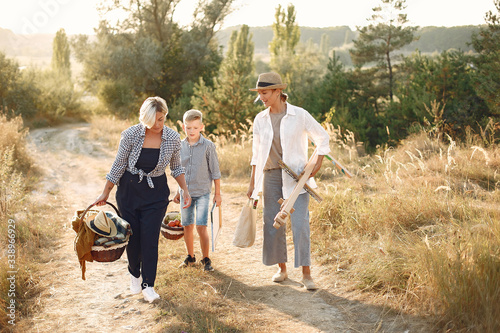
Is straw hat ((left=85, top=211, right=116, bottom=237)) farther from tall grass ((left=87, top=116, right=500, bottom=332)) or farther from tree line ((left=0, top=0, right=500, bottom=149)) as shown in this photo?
tree line ((left=0, top=0, right=500, bottom=149))

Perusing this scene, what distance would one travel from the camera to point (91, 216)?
4.19 m

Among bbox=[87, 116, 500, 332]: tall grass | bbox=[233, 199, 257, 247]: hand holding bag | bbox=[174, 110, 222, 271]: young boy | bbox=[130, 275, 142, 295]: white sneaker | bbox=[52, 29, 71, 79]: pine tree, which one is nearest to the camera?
bbox=[87, 116, 500, 332]: tall grass

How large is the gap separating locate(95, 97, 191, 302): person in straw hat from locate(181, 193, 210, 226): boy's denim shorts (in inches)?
24.5

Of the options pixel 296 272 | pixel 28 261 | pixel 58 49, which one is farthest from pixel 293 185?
pixel 58 49

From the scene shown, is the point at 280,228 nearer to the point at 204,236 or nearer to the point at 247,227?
the point at 247,227

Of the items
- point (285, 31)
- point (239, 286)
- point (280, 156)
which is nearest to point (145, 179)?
point (280, 156)

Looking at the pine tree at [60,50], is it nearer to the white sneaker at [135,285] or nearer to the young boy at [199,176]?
the young boy at [199,176]

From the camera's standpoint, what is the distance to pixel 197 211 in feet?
15.4

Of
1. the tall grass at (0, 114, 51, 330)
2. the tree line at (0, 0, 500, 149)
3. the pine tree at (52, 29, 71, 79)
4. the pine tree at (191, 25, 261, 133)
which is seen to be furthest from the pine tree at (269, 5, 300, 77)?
the tall grass at (0, 114, 51, 330)

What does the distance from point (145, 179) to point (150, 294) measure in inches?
43.3

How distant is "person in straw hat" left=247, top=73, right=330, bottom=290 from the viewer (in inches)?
161

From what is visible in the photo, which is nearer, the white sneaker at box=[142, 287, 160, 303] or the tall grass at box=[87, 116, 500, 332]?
the tall grass at box=[87, 116, 500, 332]

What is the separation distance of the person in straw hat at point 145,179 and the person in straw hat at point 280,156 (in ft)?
2.83

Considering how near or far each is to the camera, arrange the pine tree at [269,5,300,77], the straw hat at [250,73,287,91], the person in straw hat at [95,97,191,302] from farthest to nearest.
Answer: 1. the pine tree at [269,5,300,77]
2. the straw hat at [250,73,287,91]
3. the person in straw hat at [95,97,191,302]
